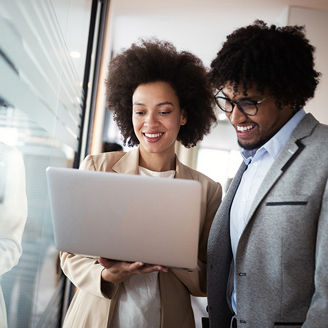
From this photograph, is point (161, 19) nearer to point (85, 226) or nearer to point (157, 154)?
point (157, 154)

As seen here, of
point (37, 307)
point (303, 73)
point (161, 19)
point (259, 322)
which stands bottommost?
point (37, 307)

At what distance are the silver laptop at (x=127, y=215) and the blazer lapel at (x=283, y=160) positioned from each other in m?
0.23

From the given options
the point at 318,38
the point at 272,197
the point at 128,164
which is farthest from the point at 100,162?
the point at 318,38

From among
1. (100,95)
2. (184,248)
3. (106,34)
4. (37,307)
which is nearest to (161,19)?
(106,34)

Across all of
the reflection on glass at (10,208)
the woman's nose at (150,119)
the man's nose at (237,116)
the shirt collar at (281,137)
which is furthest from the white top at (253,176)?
the reflection on glass at (10,208)

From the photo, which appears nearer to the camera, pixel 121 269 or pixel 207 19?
pixel 121 269

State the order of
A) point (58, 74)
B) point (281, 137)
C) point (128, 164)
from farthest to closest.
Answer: point (58, 74) < point (128, 164) < point (281, 137)

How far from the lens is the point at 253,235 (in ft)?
3.66

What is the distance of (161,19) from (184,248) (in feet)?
12.2

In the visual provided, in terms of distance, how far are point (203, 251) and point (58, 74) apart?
1059 millimetres

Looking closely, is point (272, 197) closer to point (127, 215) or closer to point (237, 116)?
point (237, 116)

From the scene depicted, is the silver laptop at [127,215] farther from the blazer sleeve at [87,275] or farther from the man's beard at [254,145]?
the man's beard at [254,145]

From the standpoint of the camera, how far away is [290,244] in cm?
104

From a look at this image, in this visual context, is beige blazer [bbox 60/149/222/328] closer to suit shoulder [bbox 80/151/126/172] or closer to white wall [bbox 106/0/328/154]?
suit shoulder [bbox 80/151/126/172]
